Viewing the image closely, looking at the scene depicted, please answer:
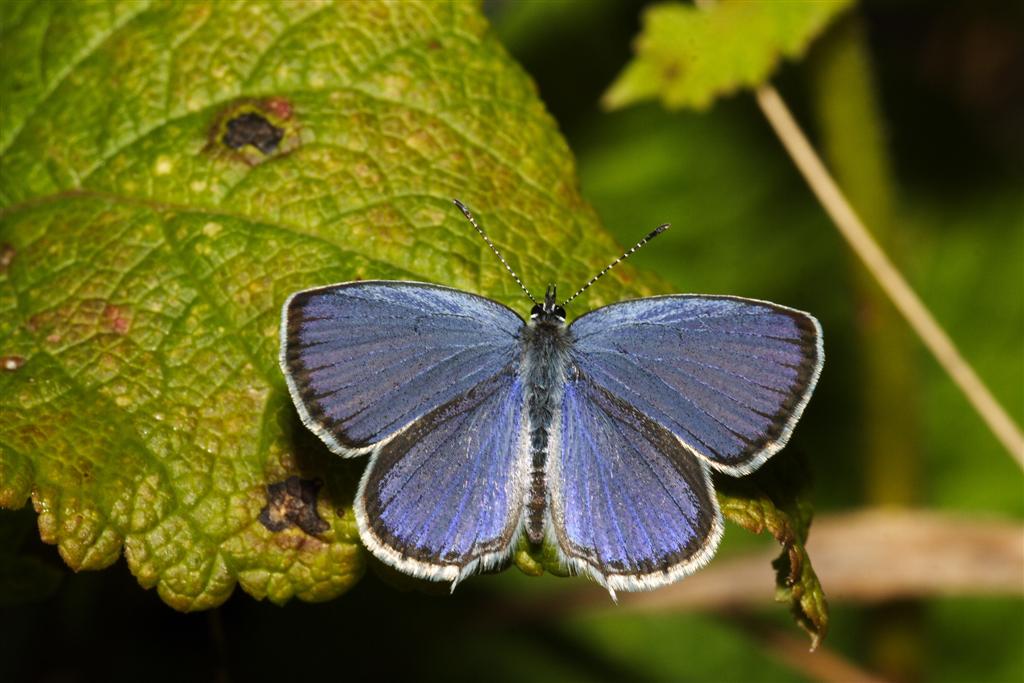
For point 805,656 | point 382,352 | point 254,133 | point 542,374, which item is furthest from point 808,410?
point 254,133

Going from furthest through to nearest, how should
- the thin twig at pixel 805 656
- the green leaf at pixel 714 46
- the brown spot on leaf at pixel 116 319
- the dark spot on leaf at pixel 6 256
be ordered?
the thin twig at pixel 805 656 < the green leaf at pixel 714 46 < the dark spot on leaf at pixel 6 256 < the brown spot on leaf at pixel 116 319

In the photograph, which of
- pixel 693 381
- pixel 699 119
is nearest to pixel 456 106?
pixel 693 381

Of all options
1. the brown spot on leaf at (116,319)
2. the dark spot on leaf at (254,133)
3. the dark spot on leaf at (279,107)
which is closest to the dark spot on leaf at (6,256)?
the brown spot on leaf at (116,319)

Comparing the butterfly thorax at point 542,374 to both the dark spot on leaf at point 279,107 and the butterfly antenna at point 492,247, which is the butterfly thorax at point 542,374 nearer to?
the butterfly antenna at point 492,247

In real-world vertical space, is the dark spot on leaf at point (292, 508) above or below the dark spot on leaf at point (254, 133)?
below

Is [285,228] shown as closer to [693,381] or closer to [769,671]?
[693,381]
